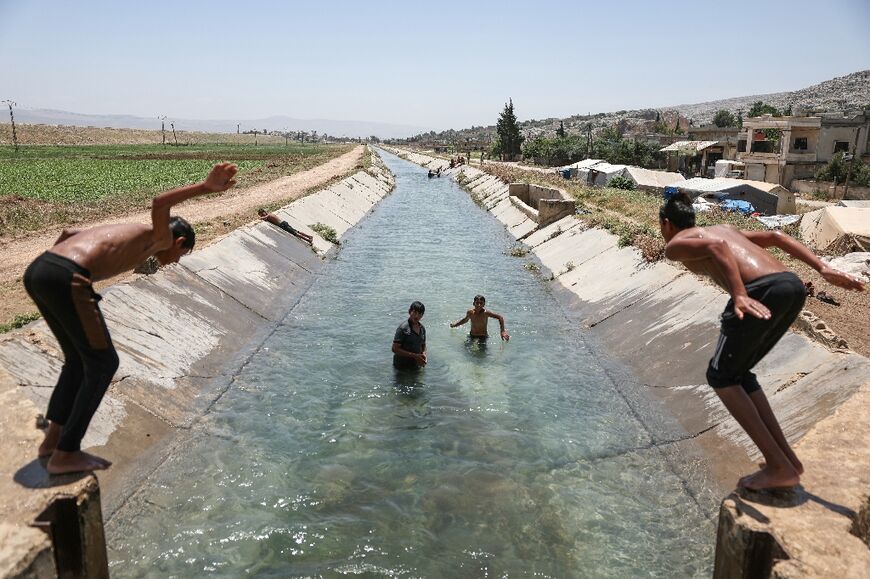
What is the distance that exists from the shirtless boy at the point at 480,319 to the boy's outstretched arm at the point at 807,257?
805 centimetres

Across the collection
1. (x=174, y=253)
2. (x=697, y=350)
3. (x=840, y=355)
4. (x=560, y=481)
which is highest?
(x=174, y=253)

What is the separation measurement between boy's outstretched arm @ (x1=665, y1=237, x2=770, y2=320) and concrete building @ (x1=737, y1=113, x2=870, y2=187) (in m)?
53.8

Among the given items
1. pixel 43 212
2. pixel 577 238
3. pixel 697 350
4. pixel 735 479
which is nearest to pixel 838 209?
pixel 577 238

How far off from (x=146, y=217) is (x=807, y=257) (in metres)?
24.9

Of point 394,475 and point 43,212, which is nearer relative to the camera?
point 394,475

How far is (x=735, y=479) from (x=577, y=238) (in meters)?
16.4

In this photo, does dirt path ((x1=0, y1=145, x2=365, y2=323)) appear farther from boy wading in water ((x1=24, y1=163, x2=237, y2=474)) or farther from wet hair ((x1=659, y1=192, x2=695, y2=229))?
wet hair ((x1=659, y1=192, x2=695, y2=229))

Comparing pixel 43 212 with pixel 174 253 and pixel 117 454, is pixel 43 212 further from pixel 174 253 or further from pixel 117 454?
pixel 174 253

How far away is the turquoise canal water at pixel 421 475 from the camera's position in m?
6.53

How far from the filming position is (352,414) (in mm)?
10031

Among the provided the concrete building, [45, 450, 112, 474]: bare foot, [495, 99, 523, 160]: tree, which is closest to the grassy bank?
[45, 450, 112, 474]: bare foot

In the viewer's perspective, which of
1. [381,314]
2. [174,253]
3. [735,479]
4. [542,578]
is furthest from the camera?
[381,314]

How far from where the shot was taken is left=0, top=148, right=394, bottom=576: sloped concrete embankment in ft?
15.0

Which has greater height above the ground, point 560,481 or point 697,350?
point 697,350
